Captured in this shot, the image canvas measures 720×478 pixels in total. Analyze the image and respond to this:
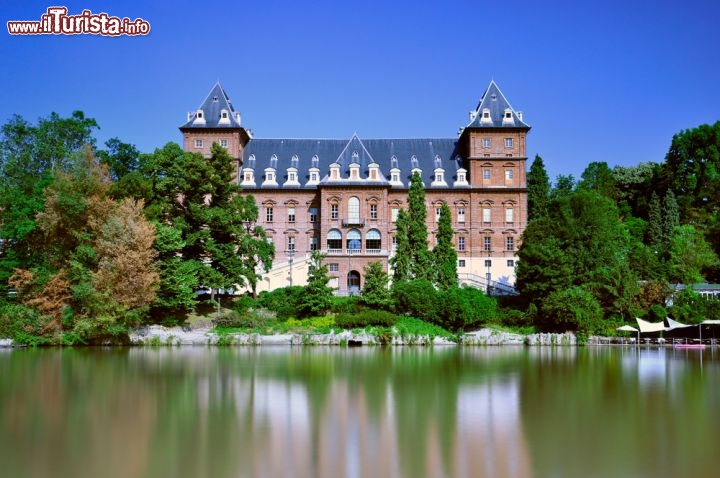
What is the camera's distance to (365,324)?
1396 inches

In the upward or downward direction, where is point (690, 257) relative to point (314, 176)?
downward

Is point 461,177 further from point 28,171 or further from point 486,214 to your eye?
point 28,171

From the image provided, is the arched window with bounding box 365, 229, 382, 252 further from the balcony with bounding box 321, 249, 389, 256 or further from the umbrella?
the umbrella

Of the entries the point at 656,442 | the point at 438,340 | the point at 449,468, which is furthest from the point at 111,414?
the point at 438,340

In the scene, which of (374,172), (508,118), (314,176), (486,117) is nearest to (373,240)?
(374,172)

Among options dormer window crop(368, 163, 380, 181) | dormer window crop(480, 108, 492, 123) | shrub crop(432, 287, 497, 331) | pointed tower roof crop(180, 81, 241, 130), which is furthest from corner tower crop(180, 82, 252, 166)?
shrub crop(432, 287, 497, 331)

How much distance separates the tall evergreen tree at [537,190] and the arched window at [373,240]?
1383cm

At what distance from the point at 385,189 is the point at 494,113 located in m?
10.8

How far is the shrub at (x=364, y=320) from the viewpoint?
35219mm

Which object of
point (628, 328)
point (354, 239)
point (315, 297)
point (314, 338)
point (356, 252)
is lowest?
point (314, 338)

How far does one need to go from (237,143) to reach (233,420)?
132 ft

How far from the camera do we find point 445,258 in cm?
4081

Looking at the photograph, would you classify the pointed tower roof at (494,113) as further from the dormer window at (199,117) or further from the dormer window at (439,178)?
the dormer window at (199,117)

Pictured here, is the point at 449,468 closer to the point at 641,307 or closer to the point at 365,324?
the point at 365,324
